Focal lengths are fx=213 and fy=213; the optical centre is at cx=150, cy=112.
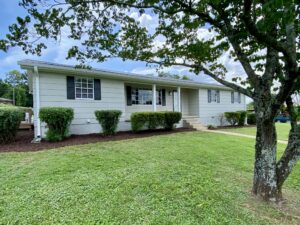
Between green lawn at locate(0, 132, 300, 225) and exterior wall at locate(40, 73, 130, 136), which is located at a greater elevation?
exterior wall at locate(40, 73, 130, 136)

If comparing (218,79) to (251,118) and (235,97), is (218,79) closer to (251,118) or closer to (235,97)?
(235,97)

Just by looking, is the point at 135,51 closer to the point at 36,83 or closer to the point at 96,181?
the point at 96,181

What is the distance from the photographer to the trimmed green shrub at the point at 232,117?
16594 millimetres

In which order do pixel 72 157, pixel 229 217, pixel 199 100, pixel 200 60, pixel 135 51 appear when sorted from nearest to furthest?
pixel 229 217
pixel 200 60
pixel 135 51
pixel 72 157
pixel 199 100

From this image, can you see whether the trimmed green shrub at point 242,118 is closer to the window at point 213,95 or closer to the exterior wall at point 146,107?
the window at point 213,95

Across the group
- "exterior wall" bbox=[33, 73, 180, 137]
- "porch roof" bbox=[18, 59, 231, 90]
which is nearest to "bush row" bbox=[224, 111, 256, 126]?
"porch roof" bbox=[18, 59, 231, 90]

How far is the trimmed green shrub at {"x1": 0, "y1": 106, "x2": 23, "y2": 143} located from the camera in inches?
316

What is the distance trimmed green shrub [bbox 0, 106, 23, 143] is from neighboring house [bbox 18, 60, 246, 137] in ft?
2.74

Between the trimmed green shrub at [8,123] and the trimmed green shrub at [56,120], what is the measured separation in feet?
3.26

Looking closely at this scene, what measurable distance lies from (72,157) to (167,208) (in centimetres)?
372

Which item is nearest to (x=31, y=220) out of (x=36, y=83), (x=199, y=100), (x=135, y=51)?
(x=135, y=51)

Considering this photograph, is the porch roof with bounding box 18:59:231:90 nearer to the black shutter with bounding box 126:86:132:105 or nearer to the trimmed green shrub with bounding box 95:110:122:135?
the black shutter with bounding box 126:86:132:105

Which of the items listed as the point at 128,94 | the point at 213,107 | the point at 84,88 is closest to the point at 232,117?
the point at 213,107

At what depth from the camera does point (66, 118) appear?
8672 mm
